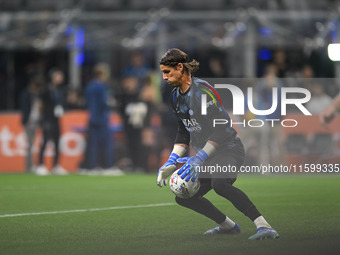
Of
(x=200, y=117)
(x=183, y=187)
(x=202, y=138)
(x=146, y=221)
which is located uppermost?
(x=200, y=117)

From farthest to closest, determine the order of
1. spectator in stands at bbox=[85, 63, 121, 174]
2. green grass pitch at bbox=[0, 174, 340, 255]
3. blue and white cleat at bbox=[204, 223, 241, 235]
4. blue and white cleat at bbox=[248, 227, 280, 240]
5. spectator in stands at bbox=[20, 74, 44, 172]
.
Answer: spectator in stands at bbox=[20, 74, 44, 172], spectator in stands at bbox=[85, 63, 121, 174], blue and white cleat at bbox=[204, 223, 241, 235], blue and white cleat at bbox=[248, 227, 280, 240], green grass pitch at bbox=[0, 174, 340, 255]

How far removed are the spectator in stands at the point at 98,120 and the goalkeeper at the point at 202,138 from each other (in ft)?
35.8

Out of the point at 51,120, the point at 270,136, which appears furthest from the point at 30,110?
the point at 270,136

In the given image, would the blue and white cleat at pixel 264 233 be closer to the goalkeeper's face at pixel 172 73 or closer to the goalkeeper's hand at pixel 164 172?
the goalkeeper's hand at pixel 164 172

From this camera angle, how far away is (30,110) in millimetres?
19188

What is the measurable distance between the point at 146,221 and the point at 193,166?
2201mm

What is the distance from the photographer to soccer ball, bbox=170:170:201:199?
754 cm

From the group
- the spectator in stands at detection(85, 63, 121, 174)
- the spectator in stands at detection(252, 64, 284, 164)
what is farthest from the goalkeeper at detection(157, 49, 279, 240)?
the spectator in stands at detection(85, 63, 121, 174)

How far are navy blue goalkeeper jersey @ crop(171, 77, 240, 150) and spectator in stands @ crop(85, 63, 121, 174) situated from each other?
10.9 m

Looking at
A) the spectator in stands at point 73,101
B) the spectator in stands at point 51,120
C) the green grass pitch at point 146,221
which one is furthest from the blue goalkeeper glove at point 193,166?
the spectator in stands at point 73,101

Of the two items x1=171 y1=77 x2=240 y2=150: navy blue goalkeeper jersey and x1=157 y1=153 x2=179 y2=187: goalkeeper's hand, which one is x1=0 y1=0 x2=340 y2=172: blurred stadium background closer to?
x1=171 y1=77 x2=240 y2=150: navy blue goalkeeper jersey

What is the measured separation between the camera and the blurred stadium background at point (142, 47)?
19.5 metres

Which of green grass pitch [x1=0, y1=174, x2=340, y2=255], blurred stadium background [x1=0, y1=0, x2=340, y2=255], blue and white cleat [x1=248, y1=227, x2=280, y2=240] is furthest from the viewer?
blurred stadium background [x1=0, y1=0, x2=340, y2=255]

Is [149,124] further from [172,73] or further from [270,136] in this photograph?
[172,73]
